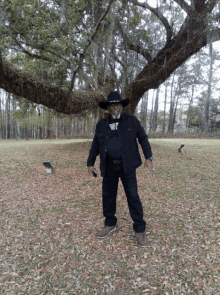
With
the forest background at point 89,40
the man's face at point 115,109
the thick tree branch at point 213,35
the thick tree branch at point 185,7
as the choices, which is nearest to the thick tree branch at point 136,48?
the forest background at point 89,40

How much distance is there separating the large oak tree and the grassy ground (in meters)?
4.03

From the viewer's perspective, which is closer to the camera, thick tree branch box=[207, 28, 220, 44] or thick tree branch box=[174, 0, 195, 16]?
thick tree branch box=[207, 28, 220, 44]

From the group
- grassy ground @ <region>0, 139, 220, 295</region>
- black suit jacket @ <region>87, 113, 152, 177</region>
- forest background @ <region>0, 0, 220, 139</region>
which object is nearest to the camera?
grassy ground @ <region>0, 139, 220, 295</region>

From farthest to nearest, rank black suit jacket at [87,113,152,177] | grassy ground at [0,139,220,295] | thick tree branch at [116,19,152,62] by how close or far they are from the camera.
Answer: thick tree branch at [116,19,152,62] → black suit jacket at [87,113,152,177] → grassy ground at [0,139,220,295]

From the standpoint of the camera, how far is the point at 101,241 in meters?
2.89

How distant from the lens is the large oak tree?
21.5ft

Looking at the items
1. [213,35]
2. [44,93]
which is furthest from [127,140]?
[213,35]

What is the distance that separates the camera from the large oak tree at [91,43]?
6551 mm

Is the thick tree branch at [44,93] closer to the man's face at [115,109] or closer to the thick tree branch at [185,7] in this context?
the thick tree branch at [185,7]

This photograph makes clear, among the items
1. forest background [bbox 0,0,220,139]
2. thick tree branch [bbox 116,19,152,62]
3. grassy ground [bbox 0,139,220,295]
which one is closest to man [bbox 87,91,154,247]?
grassy ground [bbox 0,139,220,295]

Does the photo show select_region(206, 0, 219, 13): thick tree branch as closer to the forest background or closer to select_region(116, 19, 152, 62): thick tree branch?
the forest background

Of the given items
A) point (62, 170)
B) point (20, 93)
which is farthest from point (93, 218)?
point (20, 93)

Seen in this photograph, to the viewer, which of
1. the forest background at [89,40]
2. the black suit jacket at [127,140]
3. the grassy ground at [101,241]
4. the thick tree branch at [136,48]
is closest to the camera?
the grassy ground at [101,241]

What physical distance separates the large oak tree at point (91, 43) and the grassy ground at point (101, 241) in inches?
159
